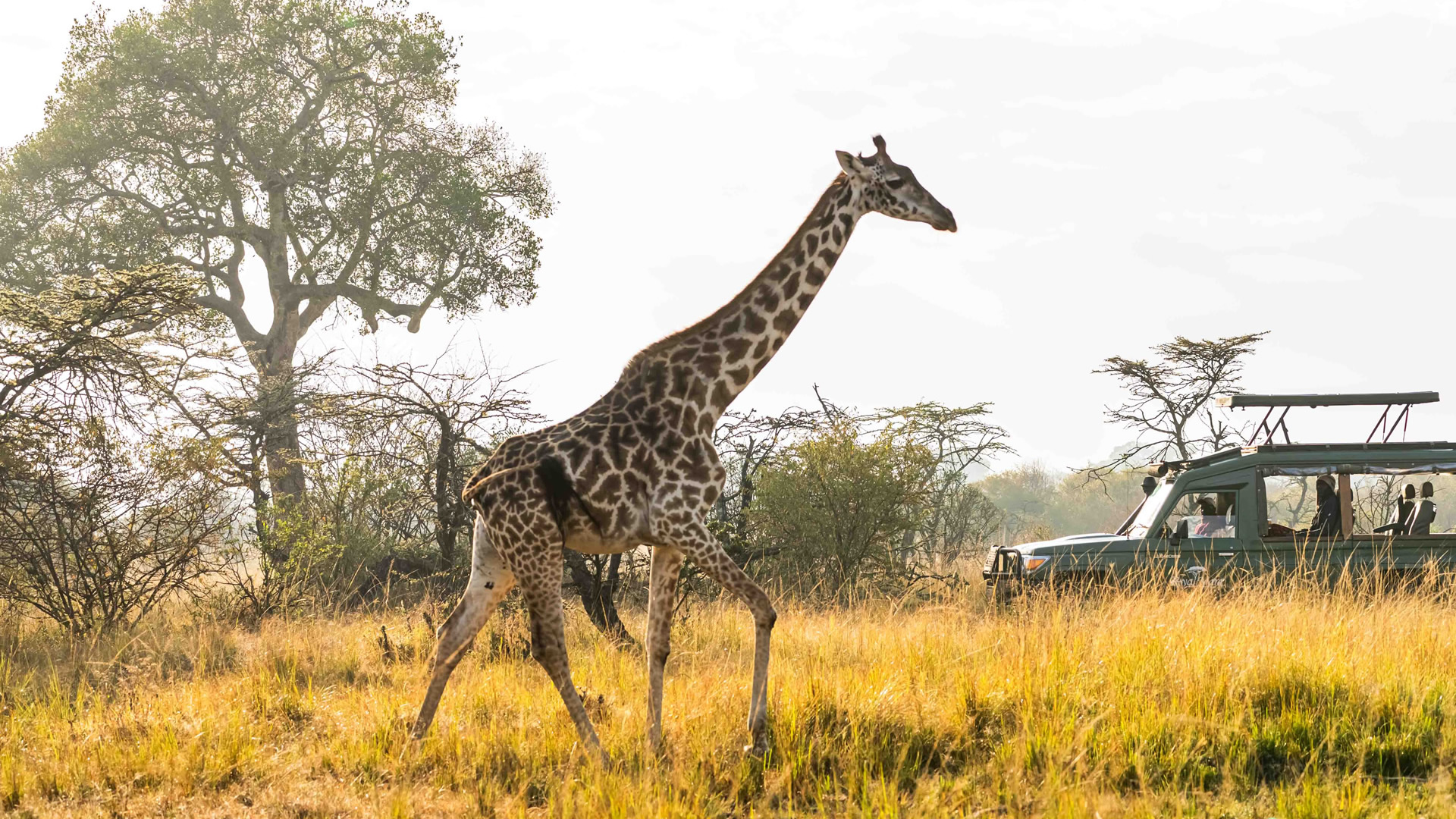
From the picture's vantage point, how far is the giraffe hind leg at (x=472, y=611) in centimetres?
635

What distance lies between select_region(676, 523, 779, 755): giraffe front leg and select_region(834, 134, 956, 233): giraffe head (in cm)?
224

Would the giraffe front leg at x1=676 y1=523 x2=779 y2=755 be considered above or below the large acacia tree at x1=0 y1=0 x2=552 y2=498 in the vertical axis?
below

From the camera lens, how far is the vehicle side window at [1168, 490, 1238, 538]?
10.6 meters

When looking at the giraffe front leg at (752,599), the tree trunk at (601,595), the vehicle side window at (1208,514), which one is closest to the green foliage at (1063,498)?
the vehicle side window at (1208,514)

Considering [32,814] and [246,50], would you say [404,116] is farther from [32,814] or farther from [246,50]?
[32,814]

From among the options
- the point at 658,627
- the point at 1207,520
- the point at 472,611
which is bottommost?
the point at 658,627

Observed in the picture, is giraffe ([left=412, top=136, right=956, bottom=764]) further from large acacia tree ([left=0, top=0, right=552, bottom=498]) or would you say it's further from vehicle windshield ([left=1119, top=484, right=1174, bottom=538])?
large acacia tree ([left=0, top=0, right=552, bottom=498])

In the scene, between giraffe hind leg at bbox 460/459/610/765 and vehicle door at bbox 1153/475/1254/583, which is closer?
giraffe hind leg at bbox 460/459/610/765

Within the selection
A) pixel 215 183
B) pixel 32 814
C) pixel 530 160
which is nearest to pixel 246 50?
pixel 215 183

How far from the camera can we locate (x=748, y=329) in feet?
21.3

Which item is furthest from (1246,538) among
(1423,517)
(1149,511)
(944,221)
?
(944,221)

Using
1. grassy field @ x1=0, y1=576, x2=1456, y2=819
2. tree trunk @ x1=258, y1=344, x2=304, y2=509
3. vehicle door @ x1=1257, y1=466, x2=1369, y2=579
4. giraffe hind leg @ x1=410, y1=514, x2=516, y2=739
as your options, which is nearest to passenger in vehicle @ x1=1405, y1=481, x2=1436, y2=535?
vehicle door @ x1=1257, y1=466, x2=1369, y2=579

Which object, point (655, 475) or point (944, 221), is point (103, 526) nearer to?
point (655, 475)

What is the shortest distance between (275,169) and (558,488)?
67.0ft
